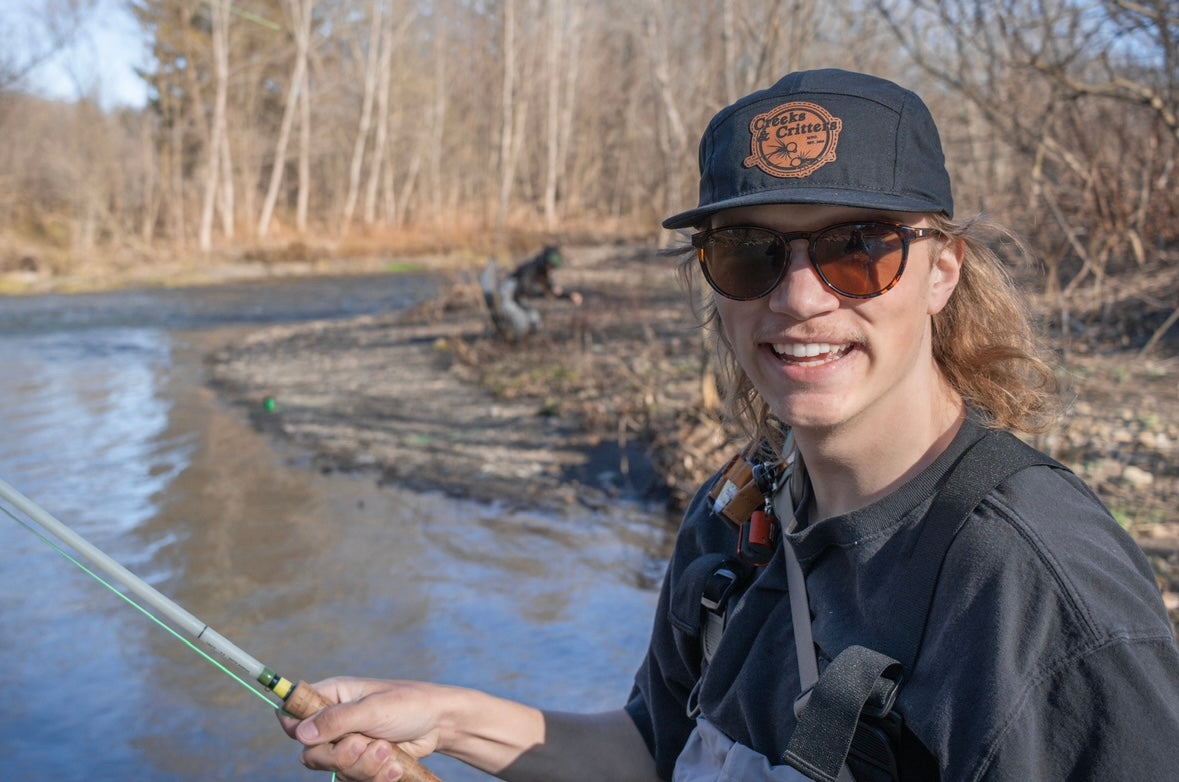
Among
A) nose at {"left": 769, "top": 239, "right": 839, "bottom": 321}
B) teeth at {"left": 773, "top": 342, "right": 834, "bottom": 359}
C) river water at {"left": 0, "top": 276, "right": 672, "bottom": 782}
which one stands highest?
nose at {"left": 769, "top": 239, "right": 839, "bottom": 321}

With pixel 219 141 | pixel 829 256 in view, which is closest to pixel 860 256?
pixel 829 256

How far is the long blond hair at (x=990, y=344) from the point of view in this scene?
180cm

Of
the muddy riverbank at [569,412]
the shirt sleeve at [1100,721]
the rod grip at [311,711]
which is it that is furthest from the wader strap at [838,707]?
the muddy riverbank at [569,412]

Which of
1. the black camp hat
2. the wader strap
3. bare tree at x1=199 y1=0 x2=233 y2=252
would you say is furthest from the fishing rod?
bare tree at x1=199 y1=0 x2=233 y2=252

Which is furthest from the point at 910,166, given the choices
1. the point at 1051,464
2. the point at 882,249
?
the point at 1051,464

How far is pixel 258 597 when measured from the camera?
549cm

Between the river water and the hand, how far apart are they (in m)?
2.04

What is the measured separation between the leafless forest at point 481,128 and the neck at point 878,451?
17.0ft

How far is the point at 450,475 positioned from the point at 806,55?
4002mm

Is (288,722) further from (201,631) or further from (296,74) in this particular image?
(296,74)

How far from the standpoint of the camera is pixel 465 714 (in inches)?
83.9

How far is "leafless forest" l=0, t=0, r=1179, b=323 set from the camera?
337 inches

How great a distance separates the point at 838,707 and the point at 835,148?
2.60 feet

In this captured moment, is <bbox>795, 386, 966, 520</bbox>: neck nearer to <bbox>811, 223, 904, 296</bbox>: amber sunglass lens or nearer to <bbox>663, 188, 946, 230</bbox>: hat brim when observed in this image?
<bbox>811, 223, 904, 296</bbox>: amber sunglass lens
